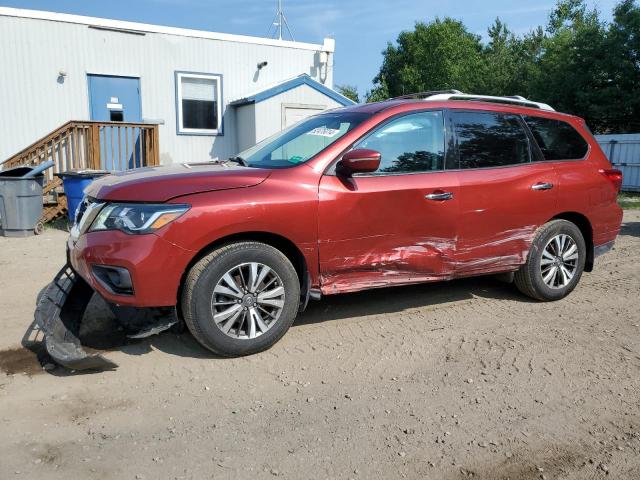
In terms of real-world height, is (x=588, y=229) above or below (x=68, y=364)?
above

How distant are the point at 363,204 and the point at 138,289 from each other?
1.73 m

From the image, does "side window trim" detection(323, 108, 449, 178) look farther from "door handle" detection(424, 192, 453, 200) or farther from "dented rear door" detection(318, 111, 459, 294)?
"door handle" detection(424, 192, 453, 200)

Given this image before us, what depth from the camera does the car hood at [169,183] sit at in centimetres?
359

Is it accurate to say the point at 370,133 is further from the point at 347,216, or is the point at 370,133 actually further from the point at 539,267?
the point at 539,267

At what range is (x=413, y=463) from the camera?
2682mm

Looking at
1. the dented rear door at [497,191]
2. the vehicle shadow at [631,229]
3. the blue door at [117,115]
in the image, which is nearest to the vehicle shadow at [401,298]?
the dented rear door at [497,191]

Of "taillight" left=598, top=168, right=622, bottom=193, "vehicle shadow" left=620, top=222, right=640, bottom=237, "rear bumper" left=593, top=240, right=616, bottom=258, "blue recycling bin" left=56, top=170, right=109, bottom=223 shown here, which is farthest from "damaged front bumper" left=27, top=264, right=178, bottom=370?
"vehicle shadow" left=620, top=222, right=640, bottom=237

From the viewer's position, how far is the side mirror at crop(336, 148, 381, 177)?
393cm

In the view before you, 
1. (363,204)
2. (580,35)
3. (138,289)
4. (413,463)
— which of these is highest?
(580,35)

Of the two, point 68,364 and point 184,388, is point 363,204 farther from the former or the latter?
point 68,364

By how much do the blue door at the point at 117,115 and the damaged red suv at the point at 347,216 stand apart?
7.23m

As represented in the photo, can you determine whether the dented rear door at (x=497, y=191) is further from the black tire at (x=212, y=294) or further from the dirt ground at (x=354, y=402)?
the black tire at (x=212, y=294)

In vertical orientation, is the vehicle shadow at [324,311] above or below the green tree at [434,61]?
below

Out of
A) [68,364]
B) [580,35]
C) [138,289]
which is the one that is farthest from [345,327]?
[580,35]
